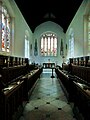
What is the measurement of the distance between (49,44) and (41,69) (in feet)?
22.8

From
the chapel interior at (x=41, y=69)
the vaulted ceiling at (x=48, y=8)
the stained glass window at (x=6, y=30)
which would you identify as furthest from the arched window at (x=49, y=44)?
the stained glass window at (x=6, y=30)

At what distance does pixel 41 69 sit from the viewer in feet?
36.9

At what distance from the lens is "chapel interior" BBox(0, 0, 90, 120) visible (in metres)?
2.69

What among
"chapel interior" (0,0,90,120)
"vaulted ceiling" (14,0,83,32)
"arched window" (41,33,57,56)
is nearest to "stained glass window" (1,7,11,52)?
"chapel interior" (0,0,90,120)

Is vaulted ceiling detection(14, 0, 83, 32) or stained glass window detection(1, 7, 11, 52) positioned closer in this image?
stained glass window detection(1, 7, 11, 52)

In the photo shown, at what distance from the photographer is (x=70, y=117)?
2.91 metres

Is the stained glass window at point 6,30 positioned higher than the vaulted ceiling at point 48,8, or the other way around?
the vaulted ceiling at point 48,8

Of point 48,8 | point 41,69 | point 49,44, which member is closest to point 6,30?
point 41,69

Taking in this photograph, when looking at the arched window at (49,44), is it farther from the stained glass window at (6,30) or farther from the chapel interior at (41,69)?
the stained glass window at (6,30)

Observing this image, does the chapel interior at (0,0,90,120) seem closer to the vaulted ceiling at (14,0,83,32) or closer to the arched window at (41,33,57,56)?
the arched window at (41,33,57,56)

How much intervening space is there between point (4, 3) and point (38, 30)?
34.1ft

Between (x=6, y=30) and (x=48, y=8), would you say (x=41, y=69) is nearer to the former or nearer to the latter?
(x=6, y=30)

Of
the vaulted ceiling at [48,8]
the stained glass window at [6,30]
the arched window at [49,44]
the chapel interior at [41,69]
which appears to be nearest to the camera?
the chapel interior at [41,69]

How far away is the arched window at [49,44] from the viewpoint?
17625 millimetres
